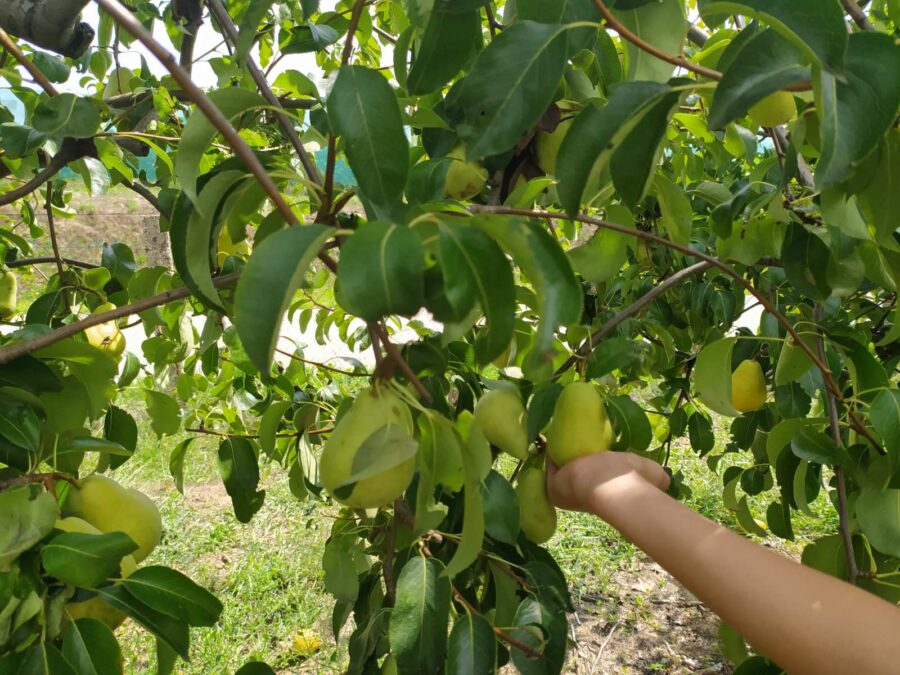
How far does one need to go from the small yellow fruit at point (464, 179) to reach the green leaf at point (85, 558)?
501mm

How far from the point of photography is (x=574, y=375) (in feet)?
3.54

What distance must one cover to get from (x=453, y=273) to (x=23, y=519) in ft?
1.38

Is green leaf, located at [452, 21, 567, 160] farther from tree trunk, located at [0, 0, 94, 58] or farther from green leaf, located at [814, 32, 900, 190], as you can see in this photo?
tree trunk, located at [0, 0, 94, 58]

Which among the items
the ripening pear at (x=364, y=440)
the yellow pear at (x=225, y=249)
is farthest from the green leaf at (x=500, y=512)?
the yellow pear at (x=225, y=249)

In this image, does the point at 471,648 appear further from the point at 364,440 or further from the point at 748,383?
the point at 748,383

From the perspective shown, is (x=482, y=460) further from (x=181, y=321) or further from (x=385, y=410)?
(x=181, y=321)

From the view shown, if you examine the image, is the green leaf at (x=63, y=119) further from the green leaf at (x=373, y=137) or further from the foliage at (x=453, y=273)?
the green leaf at (x=373, y=137)

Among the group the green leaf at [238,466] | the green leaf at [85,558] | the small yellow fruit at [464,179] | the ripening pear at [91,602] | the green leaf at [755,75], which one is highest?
the green leaf at [755,75]

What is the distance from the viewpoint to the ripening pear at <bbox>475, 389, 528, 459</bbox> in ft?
3.03

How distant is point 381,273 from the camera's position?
427 millimetres

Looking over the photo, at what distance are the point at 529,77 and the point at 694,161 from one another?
1.11 metres

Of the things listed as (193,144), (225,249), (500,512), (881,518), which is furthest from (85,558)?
(881,518)

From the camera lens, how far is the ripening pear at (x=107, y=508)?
744mm

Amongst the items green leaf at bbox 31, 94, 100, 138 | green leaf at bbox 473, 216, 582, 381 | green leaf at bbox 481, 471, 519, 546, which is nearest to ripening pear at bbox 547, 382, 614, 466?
green leaf at bbox 481, 471, 519, 546
